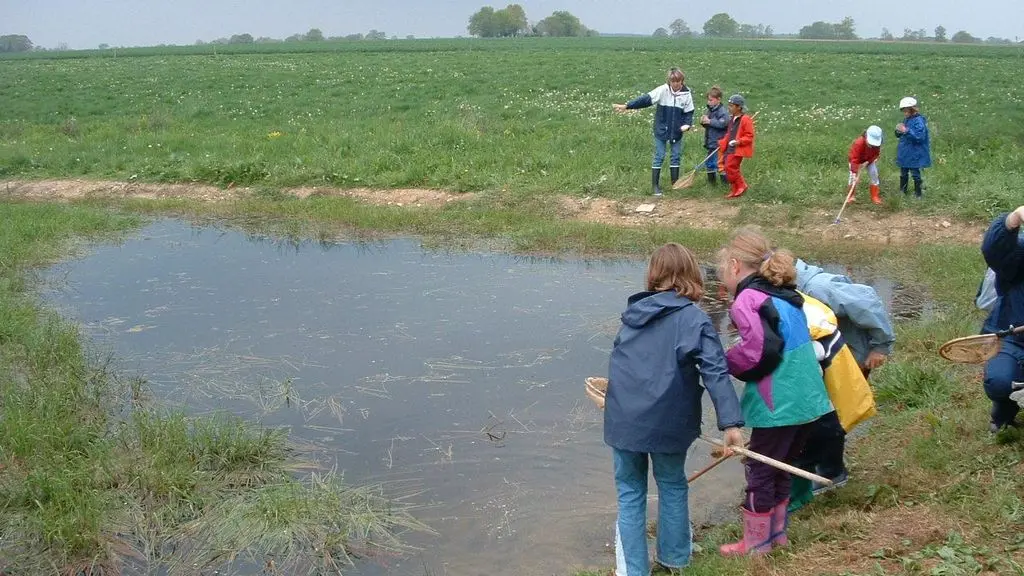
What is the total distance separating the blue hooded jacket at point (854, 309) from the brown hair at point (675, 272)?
983 mm

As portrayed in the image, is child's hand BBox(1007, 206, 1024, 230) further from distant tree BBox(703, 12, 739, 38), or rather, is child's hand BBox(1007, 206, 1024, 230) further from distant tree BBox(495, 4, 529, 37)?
distant tree BBox(703, 12, 739, 38)

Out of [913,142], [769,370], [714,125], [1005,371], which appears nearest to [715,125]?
[714,125]

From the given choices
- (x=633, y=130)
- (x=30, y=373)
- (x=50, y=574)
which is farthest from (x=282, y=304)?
(x=633, y=130)

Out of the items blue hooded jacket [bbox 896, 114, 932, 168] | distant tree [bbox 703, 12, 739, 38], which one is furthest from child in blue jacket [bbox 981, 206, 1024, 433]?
distant tree [bbox 703, 12, 739, 38]

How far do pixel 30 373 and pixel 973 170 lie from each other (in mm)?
12338

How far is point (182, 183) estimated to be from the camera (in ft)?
52.4

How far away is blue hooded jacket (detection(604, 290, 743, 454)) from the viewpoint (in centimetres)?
392

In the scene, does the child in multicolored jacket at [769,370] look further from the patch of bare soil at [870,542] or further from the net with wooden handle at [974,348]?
the net with wooden handle at [974,348]

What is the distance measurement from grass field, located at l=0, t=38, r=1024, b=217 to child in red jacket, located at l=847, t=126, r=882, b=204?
0.52 meters

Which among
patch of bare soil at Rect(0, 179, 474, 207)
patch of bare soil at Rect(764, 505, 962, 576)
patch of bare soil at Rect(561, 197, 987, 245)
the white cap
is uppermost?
the white cap

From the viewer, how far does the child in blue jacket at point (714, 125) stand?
1305cm

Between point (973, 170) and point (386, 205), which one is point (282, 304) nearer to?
point (386, 205)


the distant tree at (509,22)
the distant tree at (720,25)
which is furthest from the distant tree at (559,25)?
the distant tree at (720,25)

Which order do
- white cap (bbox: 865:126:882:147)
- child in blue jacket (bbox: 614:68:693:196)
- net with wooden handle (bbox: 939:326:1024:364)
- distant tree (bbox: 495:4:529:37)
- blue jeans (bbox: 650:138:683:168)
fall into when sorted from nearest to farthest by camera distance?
net with wooden handle (bbox: 939:326:1024:364)
white cap (bbox: 865:126:882:147)
child in blue jacket (bbox: 614:68:693:196)
blue jeans (bbox: 650:138:683:168)
distant tree (bbox: 495:4:529:37)
